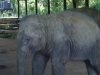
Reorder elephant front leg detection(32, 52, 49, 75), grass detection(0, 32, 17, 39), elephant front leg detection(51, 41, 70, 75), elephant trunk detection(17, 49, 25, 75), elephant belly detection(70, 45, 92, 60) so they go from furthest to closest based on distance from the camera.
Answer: grass detection(0, 32, 17, 39) < elephant front leg detection(32, 52, 49, 75) < elephant belly detection(70, 45, 92, 60) < elephant front leg detection(51, 41, 70, 75) < elephant trunk detection(17, 49, 25, 75)

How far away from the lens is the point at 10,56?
34.7ft

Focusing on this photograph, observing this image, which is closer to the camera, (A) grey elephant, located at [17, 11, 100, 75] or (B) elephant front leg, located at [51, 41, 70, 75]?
(A) grey elephant, located at [17, 11, 100, 75]

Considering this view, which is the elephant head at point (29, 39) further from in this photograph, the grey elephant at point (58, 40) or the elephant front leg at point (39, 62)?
the elephant front leg at point (39, 62)

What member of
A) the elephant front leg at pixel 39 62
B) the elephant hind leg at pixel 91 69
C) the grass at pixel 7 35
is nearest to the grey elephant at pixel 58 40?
the elephant front leg at pixel 39 62

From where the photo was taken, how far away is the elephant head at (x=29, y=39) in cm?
441

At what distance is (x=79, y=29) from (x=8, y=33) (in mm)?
14166

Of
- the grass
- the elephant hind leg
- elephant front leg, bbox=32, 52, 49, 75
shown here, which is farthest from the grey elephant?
the grass

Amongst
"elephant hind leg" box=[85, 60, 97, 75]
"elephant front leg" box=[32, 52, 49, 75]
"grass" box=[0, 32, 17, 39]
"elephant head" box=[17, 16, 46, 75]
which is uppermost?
"elephant head" box=[17, 16, 46, 75]

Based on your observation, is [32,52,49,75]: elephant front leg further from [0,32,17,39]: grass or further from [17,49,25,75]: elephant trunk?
[0,32,17,39]: grass

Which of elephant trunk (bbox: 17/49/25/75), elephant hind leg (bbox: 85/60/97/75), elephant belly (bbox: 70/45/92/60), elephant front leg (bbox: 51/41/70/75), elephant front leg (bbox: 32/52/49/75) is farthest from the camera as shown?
elephant hind leg (bbox: 85/60/97/75)

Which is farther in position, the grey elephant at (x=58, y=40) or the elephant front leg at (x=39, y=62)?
the elephant front leg at (x=39, y=62)

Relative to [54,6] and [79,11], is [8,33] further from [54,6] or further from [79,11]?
[79,11]

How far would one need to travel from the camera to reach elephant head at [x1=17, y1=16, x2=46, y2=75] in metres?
4.41

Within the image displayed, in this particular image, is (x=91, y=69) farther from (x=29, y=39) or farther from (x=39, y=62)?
(x=29, y=39)
